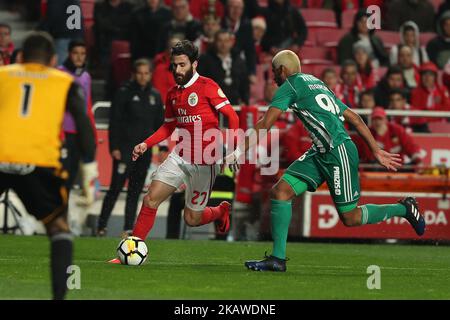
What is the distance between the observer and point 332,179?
39.6 feet

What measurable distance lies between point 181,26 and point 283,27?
2.25 meters

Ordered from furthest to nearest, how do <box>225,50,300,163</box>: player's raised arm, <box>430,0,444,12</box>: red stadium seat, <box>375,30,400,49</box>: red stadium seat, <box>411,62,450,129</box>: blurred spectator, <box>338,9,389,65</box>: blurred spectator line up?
<box>430,0,444,12</box>: red stadium seat
<box>375,30,400,49</box>: red stadium seat
<box>338,9,389,65</box>: blurred spectator
<box>411,62,450,129</box>: blurred spectator
<box>225,50,300,163</box>: player's raised arm

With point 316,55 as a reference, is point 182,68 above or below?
below

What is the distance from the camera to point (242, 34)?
19.7m

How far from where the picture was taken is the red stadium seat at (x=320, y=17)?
2234 centimetres

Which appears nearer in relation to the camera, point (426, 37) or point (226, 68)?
point (226, 68)

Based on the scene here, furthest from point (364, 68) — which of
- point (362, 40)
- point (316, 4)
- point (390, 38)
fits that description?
point (316, 4)

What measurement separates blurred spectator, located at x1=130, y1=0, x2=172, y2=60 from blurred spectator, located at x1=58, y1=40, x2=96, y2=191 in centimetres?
277

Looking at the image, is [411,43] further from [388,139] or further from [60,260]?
[60,260]

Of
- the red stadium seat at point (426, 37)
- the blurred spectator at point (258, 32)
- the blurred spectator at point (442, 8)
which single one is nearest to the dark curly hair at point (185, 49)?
the blurred spectator at point (258, 32)

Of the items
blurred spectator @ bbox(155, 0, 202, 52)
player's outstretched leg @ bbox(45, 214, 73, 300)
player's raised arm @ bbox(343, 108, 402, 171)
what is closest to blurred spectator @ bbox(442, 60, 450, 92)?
blurred spectator @ bbox(155, 0, 202, 52)

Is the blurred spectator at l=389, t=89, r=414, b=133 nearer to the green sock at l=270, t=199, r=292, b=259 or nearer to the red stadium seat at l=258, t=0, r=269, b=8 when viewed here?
the red stadium seat at l=258, t=0, r=269, b=8

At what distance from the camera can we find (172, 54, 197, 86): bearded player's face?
12.7m
